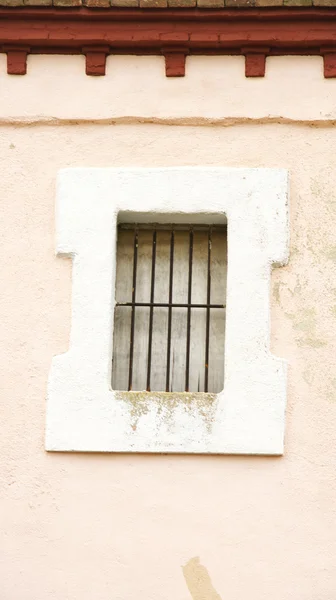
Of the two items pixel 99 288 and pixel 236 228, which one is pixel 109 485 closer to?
pixel 99 288

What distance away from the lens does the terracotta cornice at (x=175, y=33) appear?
242 inches

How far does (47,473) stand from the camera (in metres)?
5.82

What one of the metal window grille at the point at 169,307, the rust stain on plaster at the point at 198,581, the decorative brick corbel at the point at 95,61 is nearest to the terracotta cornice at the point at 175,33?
the decorative brick corbel at the point at 95,61

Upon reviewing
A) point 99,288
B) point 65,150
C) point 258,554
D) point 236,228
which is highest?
point 65,150

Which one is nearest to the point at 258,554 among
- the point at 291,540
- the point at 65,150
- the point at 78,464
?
the point at 291,540

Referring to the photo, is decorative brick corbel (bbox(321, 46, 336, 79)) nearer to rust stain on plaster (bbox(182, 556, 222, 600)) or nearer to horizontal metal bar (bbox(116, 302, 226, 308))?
A: horizontal metal bar (bbox(116, 302, 226, 308))

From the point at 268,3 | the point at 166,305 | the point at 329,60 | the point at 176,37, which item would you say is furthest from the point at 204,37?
the point at 166,305

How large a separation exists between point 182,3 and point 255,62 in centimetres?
57

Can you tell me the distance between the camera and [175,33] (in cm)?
616

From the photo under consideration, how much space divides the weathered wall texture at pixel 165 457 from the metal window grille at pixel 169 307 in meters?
0.41

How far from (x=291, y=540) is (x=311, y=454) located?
0.50 metres

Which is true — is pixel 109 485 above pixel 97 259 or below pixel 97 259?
below

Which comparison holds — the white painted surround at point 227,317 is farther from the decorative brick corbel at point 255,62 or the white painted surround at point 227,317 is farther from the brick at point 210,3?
the brick at point 210,3

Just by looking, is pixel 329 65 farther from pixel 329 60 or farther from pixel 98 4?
pixel 98 4
